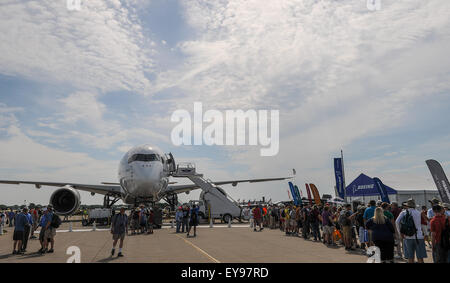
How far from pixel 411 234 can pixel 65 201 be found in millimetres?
21473

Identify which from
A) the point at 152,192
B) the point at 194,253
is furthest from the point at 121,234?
the point at 152,192

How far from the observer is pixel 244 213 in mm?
30422

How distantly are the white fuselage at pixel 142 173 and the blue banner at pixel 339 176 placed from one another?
11.6 meters

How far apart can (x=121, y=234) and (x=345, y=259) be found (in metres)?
7.13

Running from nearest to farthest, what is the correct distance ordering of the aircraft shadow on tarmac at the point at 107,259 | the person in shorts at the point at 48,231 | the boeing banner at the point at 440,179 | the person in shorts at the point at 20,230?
the aircraft shadow on tarmac at the point at 107,259 → the person in shorts at the point at 48,231 → the person in shorts at the point at 20,230 → the boeing banner at the point at 440,179

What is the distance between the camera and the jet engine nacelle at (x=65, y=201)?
2231cm

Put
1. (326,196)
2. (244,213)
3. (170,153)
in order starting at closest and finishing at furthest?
1. (170,153)
2. (244,213)
3. (326,196)

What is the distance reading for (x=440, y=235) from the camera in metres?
7.10

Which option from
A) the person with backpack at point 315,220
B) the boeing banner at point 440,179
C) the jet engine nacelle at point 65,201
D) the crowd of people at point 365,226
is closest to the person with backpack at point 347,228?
the crowd of people at point 365,226

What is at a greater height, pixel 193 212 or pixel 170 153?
pixel 170 153

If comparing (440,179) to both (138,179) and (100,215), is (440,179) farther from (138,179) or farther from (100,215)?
(100,215)

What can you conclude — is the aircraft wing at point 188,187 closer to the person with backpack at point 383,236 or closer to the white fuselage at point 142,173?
the white fuselage at point 142,173

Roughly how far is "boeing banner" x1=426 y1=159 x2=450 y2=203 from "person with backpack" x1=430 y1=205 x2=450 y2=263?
24.2 ft
